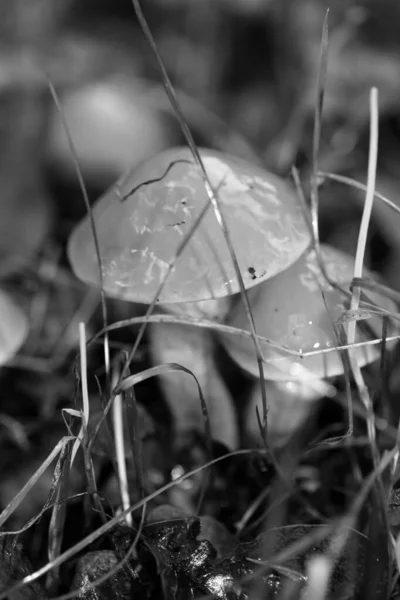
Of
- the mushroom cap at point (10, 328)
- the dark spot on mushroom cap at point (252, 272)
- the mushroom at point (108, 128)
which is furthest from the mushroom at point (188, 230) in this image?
the mushroom at point (108, 128)

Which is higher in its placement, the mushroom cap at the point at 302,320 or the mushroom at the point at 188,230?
the mushroom at the point at 188,230

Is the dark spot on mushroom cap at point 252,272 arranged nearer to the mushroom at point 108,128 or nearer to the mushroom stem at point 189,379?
the mushroom stem at point 189,379

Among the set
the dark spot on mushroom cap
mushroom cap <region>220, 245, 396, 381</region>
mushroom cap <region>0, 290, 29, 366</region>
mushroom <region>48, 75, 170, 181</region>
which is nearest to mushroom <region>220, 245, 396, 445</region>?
mushroom cap <region>220, 245, 396, 381</region>

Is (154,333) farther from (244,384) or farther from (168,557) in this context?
(168,557)

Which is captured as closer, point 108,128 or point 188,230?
point 188,230

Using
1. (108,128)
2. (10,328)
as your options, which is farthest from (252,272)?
(108,128)

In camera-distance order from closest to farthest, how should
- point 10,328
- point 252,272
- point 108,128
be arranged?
point 252,272 < point 10,328 < point 108,128

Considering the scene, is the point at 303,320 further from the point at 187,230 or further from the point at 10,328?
the point at 10,328

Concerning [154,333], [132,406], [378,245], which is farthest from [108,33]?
[132,406]
